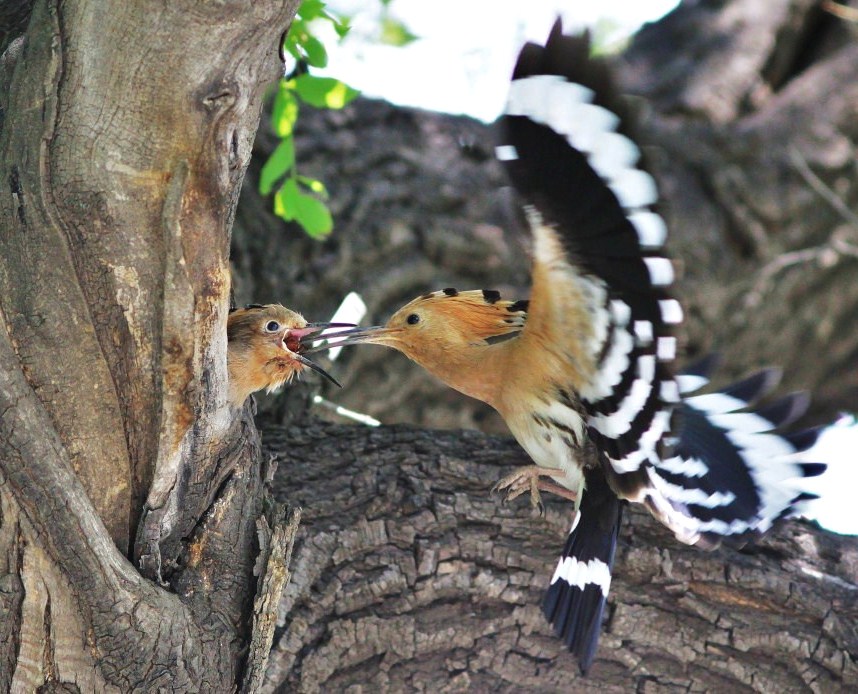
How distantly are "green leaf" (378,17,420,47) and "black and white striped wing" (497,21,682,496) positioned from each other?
71.6 inches

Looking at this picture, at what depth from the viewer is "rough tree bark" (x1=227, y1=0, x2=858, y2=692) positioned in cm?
296

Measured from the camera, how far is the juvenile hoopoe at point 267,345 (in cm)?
336

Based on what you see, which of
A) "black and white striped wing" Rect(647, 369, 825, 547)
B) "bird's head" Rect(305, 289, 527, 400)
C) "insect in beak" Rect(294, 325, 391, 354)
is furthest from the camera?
"bird's head" Rect(305, 289, 527, 400)

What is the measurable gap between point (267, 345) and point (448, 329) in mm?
764

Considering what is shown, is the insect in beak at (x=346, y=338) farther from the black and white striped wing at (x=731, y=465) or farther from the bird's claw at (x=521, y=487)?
the black and white striped wing at (x=731, y=465)

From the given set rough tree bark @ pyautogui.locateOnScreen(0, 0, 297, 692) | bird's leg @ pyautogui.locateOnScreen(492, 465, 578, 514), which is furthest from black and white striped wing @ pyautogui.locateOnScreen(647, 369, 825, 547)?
rough tree bark @ pyautogui.locateOnScreen(0, 0, 297, 692)

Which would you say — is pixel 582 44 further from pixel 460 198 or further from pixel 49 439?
pixel 460 198

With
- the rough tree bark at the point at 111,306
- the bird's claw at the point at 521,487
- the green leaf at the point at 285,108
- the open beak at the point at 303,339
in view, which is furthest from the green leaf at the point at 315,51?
the bird's claw at the point at 521,487

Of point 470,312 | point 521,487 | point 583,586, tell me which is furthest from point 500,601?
point 470,312

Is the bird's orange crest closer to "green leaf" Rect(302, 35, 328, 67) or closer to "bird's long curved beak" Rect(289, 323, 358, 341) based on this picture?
"bird's long curved beak" Rect(289, 323, 358, 341)

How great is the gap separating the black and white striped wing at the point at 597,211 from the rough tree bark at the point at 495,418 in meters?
0.12

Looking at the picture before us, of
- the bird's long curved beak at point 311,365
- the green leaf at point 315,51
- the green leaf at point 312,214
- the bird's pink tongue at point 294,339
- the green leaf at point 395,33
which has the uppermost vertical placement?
the green leaf at point 315,51

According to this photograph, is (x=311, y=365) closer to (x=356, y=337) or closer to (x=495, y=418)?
(x=356, y=337)

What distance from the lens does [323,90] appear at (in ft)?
11.0
